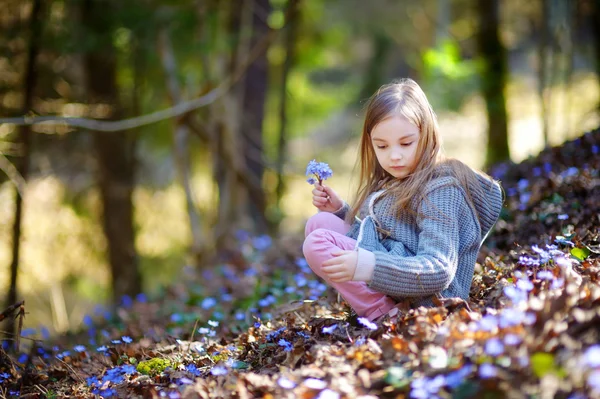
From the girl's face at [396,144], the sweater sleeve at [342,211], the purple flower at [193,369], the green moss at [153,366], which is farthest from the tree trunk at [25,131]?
the girl's face at [396,144]

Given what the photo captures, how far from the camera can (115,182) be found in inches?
322

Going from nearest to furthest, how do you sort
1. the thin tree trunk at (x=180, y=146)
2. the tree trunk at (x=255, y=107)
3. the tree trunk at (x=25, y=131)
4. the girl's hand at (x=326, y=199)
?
the girl's hand at (x=326, y=199), the tree trunk at (x=25, y=131), the thin tree trunk at (x=180, y=146), the tree trunk at (x=255, y=107)

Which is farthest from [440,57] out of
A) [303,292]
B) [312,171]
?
[312,171]

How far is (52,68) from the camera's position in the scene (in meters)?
7.35

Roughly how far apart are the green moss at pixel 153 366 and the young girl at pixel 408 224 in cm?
94

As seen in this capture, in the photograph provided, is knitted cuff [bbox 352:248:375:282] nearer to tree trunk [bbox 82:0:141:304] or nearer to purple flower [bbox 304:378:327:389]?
purple flower [bbox 304:378:327:389]

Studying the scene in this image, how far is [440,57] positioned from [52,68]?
16.6ft

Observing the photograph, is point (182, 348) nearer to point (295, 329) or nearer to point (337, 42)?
point (295, 329)

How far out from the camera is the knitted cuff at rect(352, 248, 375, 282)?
7.30 feet

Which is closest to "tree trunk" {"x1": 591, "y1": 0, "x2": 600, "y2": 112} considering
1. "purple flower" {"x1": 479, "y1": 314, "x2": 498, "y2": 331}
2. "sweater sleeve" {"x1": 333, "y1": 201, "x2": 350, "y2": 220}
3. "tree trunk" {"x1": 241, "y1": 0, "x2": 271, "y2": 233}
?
"tree trunk" {"x1": 241, "y1": 0, "x2": 271, "y2": 233}

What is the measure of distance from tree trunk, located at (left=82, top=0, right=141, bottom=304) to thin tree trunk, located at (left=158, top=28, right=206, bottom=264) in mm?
1090

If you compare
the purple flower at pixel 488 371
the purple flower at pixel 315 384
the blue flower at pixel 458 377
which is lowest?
the purple flower at pixel 315 384

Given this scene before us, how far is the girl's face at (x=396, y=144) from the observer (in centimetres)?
246

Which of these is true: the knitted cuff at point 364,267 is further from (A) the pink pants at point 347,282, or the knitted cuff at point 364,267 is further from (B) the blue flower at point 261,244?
(B) the blue flower at point 261,244
